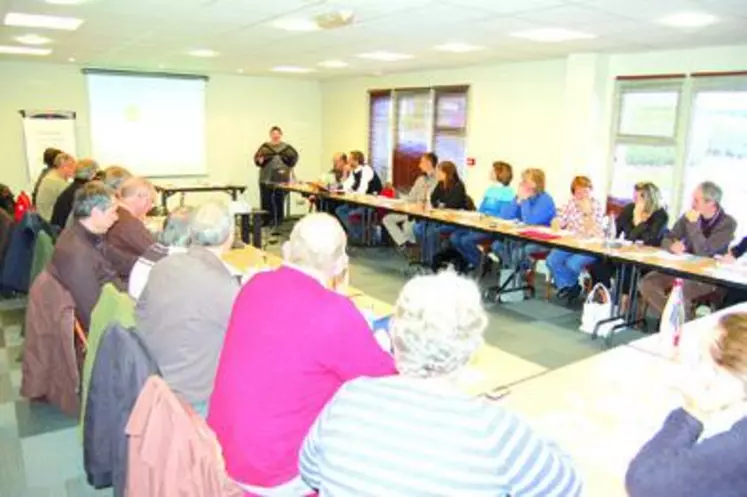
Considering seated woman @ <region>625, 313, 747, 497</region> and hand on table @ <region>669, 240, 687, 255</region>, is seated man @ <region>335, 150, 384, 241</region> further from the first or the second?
seated woman @ <region>625, 313, 747, 497</region>

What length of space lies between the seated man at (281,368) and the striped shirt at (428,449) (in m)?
0.33

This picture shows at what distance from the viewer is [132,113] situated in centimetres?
884

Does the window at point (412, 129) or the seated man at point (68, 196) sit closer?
the seated man at point (68, 196)

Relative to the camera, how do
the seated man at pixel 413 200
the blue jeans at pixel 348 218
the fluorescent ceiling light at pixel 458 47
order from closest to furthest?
the fluorescent ceiling light at pixel 458 47, the seated man at pixel 413 200, the blue jeans at pixel 348 218

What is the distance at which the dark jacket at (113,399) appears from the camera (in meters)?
1.84

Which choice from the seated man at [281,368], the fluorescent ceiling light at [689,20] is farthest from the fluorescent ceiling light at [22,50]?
the seated man at [281,368]

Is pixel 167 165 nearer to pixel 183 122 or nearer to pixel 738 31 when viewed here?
pixel 183 122

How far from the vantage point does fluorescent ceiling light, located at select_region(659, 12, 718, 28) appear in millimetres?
3949

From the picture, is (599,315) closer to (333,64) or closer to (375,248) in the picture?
(375,248)

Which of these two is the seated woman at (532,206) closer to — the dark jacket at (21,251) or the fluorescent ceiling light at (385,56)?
the fluorescent ceiling light at (385,56)

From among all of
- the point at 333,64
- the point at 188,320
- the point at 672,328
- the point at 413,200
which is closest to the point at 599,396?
the point at 672,328

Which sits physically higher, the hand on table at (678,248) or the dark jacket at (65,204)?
the dark jacket at (65,204)

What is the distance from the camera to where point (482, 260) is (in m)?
6.00

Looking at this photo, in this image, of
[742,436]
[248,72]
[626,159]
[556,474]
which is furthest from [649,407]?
[248,72]
